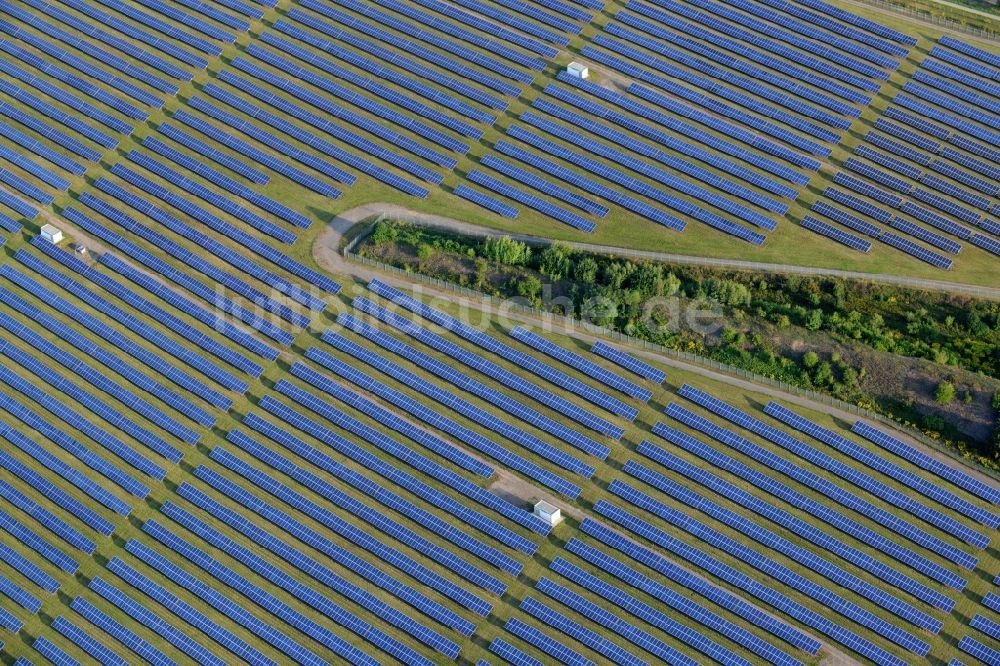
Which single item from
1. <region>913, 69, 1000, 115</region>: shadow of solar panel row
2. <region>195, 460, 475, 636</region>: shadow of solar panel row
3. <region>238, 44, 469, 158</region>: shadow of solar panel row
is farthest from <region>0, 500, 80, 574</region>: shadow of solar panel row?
<region>913, 69, 1000, 115</region>: shadow of solar panel row

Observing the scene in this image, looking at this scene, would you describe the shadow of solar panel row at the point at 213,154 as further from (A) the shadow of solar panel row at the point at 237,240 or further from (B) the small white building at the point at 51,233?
(B) the small white building at the point at 51,233

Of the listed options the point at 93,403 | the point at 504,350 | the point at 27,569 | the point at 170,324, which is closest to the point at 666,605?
the point at 504,350

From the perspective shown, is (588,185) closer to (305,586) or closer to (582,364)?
(582,364)

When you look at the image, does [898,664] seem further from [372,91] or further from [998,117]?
[372,91]

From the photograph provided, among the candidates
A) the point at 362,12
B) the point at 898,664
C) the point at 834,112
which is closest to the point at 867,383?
the point at 898,664

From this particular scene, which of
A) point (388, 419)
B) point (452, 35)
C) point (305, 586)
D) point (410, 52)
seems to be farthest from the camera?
point (452, 35)

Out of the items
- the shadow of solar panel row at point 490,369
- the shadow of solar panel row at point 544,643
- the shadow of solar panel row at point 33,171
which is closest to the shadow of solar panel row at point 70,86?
the shadow of solar panel row at point 33,171
